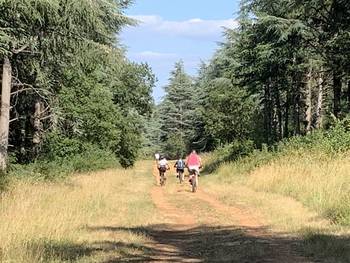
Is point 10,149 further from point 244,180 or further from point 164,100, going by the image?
point 164,100

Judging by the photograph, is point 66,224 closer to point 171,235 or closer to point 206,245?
point 171,235

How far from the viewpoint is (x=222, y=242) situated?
37.4 feet

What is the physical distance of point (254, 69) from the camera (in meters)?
34.6

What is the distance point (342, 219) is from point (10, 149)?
21805mm

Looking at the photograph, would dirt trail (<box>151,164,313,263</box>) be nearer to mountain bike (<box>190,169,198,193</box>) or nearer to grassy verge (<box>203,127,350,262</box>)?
grassy verge (<box>203,127,350,262</box>)

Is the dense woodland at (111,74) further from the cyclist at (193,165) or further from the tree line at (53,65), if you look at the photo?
the cyclist at (193,165)

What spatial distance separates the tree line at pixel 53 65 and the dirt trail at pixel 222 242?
275 inches

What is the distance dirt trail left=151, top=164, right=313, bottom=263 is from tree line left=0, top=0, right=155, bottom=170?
22.9 ft

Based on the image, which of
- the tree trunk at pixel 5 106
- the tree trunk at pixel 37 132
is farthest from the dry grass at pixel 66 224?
the tree trunk at pixel 37 132

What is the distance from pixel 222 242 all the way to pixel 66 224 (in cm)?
329

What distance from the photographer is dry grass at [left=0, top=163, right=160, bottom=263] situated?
30.3ft

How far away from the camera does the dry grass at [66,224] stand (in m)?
9.25

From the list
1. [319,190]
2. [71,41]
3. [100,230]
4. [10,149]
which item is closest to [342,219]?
[319,190]

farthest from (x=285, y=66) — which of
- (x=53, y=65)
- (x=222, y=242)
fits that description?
(x=222, y=242)
